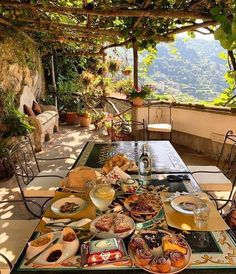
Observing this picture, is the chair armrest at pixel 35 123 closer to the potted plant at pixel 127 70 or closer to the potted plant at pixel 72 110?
the potted plant at pixel 127 70

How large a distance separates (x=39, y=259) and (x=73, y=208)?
1.46 feet

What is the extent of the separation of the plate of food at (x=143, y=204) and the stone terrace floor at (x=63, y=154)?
65.4 inches

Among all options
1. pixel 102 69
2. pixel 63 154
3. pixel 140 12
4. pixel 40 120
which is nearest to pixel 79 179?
pixel 140 12

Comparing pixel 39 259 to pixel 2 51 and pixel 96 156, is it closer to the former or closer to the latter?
pixel 96 156

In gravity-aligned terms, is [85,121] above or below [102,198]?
below

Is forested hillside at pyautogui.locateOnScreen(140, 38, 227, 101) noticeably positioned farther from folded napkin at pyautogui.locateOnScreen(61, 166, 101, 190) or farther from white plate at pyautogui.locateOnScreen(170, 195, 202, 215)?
white plate at pyautogui.locateOnScreen(170, 195, 202, 215)

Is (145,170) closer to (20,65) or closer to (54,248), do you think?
(54,248)

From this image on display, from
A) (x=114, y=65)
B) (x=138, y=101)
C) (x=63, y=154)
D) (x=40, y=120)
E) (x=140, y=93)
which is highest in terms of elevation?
(x=114, y=65)

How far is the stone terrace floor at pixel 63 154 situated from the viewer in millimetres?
2996

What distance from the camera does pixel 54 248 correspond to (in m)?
1.11

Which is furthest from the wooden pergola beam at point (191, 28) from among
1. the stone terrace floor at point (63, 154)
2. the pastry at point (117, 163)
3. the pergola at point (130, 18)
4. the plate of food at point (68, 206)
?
the plate of food at point (68, 206)

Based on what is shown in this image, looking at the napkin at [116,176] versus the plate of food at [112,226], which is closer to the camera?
the plate of food at [112,226]

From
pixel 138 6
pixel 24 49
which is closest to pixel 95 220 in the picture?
pixel 138 6

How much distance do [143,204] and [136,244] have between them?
39 cm
